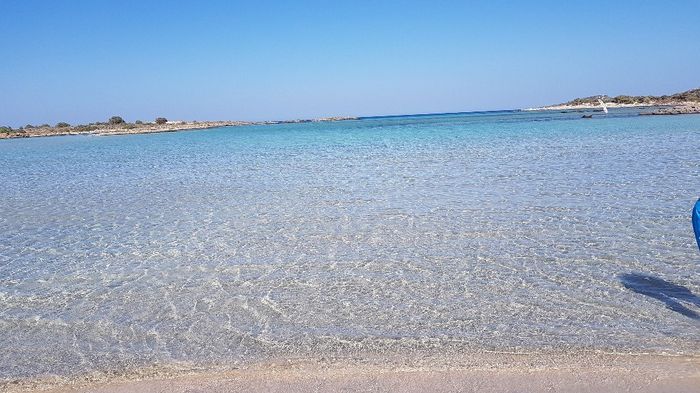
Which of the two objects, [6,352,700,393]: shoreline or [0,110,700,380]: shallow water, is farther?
[0,110,700,380]: shallow water

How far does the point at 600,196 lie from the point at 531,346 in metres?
7.95

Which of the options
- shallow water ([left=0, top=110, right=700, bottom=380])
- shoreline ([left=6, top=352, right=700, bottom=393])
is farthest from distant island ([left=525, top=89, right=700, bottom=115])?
shoreline ([left=6, top=352, right=700, bottom=393])

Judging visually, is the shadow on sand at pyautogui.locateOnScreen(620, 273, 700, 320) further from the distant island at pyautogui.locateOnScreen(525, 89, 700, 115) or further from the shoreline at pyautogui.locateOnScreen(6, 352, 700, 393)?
the distant island at pyautogui.locateOnScreen(525, 89, 700, 115)

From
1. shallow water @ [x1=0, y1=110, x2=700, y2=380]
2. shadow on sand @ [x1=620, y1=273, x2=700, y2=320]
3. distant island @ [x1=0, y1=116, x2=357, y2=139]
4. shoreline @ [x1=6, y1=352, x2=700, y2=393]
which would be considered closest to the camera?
shoreline @ [x1=6, y1=352, x2=700, y2=393]

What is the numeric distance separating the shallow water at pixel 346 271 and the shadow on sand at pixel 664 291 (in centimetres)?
4

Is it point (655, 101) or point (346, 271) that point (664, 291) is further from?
point (655, 101)

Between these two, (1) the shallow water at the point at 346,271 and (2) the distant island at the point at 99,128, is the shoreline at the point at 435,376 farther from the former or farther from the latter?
(2) the distant island at the point at 99,128

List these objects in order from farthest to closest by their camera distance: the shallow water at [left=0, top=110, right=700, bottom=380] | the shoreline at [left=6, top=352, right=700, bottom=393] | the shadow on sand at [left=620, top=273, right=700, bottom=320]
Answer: the shadow on sand at [left=620, top=273, right=700, bottom=320] < the shallow water at [left=0, top=110, right=700, bottom=380] < the shoreline at [left=6, top=352, right=700, bottom=393]

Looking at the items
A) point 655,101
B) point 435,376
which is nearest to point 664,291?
point 435,376

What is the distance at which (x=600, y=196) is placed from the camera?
1180cm

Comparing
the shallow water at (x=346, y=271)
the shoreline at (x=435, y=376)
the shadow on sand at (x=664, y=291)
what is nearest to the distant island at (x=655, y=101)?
the shallow water at (x=346, y=271)

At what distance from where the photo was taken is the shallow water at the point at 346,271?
5219 mm

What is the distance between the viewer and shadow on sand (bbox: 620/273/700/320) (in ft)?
18.5

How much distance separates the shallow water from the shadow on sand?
0.04 m
